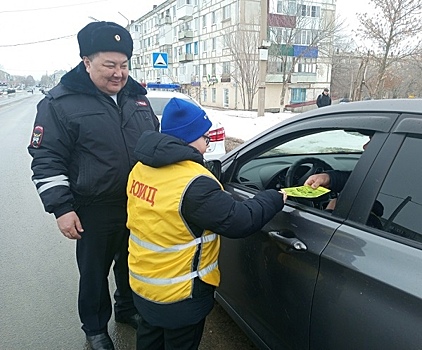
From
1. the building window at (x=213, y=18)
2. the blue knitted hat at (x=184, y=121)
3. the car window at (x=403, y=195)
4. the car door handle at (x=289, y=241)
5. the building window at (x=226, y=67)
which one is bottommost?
the building window at (x=226, y=67)

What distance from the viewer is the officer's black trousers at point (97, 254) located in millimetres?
2232

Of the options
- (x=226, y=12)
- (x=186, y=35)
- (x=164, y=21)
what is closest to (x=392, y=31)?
(x=226, y=12)

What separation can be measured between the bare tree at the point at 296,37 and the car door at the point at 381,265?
31.7m

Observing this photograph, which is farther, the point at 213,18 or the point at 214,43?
the point at 214,43

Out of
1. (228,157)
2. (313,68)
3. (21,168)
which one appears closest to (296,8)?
(313,68)

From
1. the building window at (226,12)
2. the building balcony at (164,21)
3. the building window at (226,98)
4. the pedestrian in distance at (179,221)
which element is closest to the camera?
the pedestrian in distance at (179,221)

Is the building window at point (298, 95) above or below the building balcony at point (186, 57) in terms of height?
below

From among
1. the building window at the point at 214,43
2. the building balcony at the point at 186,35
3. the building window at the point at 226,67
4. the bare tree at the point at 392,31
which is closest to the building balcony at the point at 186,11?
the building balcony at the point at 186,35

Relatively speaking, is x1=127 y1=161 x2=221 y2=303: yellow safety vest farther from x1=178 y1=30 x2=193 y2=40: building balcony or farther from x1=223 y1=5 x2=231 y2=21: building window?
x1=178 y1=30 x2=193 y2=40: building balcony

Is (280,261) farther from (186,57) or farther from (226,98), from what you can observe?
(186,57)

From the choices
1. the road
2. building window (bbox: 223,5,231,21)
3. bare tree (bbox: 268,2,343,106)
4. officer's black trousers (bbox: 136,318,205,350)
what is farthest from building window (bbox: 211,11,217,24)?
officer's black trousers (bbox: 136,318,205,350)

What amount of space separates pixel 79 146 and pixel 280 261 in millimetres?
1253

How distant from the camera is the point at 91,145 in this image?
2088mm

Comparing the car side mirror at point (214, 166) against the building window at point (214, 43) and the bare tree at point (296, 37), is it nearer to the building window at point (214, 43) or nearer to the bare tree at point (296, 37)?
the bare tree at point (296, 37)
